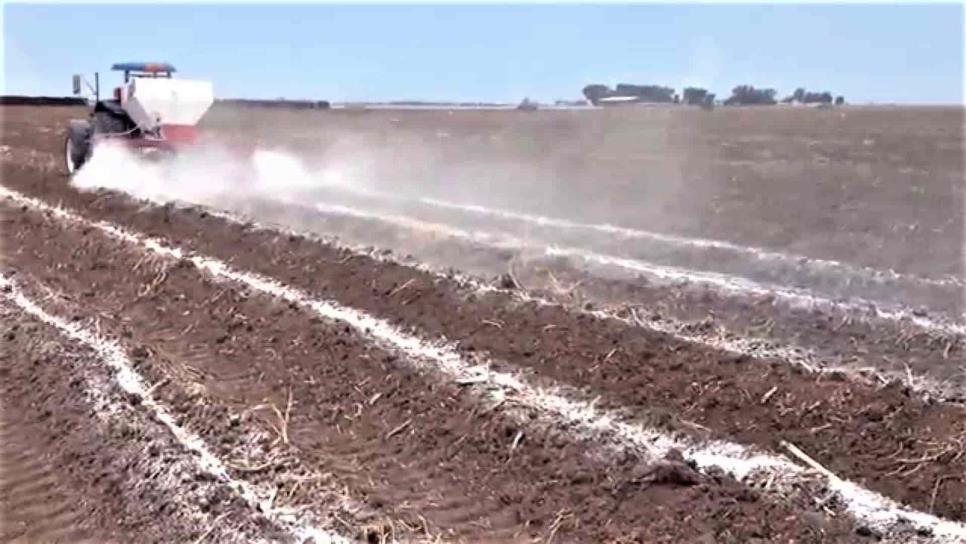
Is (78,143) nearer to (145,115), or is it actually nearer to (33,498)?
(145,115)

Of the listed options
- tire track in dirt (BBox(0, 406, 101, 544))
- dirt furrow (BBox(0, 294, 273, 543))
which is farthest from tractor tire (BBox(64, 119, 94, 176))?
tire track in dirt (BBox(0, 406, 101, 544))

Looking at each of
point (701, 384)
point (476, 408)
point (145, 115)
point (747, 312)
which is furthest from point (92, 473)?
point (145, 115)

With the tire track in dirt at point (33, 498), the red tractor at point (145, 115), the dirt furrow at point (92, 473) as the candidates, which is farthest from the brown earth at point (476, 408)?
the red tractor at point (145, 115)

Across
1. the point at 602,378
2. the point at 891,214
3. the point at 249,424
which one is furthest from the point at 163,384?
the point at 891,214

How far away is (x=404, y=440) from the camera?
5.89 metres

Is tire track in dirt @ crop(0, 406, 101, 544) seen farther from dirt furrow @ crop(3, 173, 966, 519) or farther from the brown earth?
dirt furrow @ crop(3, 173, 966, 519)

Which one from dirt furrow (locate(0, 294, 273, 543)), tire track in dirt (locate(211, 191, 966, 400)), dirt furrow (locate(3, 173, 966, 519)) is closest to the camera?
dirt furrow (locate(0, 294, 273, 543))

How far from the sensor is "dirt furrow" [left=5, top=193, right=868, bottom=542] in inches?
191

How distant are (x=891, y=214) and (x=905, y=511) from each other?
11030mm

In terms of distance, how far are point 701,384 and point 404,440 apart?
2094mm

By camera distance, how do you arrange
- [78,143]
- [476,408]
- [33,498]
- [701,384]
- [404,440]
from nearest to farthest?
[33,498] → [404,440] → [476,408] → [701,384] → [78,143]

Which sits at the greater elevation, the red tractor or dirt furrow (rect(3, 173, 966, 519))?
the red tractor

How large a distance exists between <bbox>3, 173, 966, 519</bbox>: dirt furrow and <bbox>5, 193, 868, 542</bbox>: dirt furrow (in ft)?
2.43

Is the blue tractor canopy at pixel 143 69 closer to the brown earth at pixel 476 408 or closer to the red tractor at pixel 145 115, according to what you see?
the red tractor at pixel 145 115
